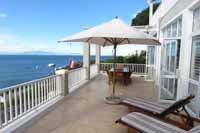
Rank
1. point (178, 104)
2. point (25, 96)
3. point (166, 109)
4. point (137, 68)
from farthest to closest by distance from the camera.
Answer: point (137, 68)
point (25, 96)
point (166, 109)
point (178, 104)

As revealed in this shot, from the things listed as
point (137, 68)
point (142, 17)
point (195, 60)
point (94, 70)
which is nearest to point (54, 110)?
point (195, 60)

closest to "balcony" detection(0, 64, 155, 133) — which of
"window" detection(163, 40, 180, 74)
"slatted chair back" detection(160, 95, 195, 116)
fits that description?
"slatted chair back" detection(160, 95, 195, 116)

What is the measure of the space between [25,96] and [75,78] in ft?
10.4

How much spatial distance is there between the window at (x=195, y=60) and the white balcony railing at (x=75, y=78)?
3861mm

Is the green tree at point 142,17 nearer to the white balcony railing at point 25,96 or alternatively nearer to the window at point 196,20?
the window at point 196,20

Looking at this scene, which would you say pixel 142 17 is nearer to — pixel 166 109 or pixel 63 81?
pixel 63 81

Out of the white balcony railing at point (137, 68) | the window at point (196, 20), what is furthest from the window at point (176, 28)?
the white balcony railing at point (137, 68)

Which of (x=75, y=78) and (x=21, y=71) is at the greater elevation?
(x=75, y=78)

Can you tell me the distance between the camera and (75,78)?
6.40 meters

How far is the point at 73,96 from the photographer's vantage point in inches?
210

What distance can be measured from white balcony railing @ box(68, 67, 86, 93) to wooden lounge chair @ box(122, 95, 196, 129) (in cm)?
274

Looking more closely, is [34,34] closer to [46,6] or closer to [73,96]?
[46,6]

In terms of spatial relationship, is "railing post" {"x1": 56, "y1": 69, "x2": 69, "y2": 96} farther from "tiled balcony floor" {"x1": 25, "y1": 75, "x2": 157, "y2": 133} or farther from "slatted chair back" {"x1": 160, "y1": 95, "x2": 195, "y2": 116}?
"slatted chair back" {"x1": 160, "y1": 95, "x2": 195, "y2": 116}

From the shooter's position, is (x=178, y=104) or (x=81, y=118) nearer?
(x=178, y=104)
